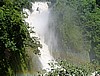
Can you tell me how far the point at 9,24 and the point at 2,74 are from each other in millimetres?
2086

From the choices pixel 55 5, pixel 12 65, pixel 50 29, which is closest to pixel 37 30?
pixel 50 29

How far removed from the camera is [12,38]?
11.8 meters

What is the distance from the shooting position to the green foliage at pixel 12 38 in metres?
11.5

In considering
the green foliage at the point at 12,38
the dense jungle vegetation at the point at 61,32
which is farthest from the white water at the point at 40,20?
the green foliage at the point at 12,38

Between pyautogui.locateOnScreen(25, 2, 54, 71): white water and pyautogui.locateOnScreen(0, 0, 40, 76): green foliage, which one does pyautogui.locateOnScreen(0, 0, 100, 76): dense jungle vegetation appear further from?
pyautogui.locateOnScreen(25, 2, 54, 71): white water

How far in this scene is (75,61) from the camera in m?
18.8

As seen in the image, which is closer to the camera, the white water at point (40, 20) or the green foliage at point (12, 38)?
the green foliage at point (12, 38)

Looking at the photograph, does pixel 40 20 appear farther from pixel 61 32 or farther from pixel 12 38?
pixel 12 38

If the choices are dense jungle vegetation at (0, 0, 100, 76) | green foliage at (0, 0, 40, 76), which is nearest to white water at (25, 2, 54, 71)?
dense jungle vegetation at (0, 0, 100, 76)

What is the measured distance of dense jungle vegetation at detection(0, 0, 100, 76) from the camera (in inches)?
453

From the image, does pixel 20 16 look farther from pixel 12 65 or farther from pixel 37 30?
pixel 37 30

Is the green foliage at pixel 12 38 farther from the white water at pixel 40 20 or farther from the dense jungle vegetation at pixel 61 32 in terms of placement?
the white water at pixel 40 20

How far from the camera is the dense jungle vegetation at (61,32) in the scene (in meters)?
11.5

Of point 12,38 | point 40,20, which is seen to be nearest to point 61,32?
point 40,20
